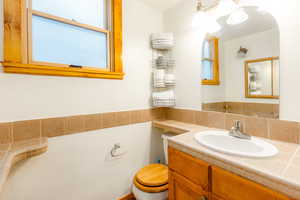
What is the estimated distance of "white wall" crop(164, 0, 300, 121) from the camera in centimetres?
96

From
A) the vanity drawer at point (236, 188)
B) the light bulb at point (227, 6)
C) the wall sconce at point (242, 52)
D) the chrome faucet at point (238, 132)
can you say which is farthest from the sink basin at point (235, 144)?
the light bulb at point (227, 6)

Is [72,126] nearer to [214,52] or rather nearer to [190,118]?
[190,118]

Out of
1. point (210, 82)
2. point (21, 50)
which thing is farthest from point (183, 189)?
point (21, 50)

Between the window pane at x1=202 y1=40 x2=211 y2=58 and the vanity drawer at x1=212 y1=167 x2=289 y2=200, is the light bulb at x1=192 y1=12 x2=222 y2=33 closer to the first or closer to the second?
the window pane at x1=202 y1=40 x2=211 y2=58

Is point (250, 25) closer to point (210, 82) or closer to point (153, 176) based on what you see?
point (210, 82)

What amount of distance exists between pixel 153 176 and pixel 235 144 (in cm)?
79

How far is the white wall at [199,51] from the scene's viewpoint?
962 mm

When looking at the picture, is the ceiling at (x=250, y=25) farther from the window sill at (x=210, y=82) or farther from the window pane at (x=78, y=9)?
the window pane at (x=78, y=9)

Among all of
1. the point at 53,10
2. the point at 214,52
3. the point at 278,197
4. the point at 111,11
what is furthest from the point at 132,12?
the point at 278,197

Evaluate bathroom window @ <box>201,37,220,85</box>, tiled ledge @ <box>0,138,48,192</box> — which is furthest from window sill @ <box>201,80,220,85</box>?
tiled ledge @ <box>0,138,48,192</box>

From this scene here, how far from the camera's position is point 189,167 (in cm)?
95

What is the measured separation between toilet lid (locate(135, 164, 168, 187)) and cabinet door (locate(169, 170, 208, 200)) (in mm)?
185

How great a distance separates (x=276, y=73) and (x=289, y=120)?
13.9 inches

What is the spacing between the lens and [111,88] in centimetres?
145
